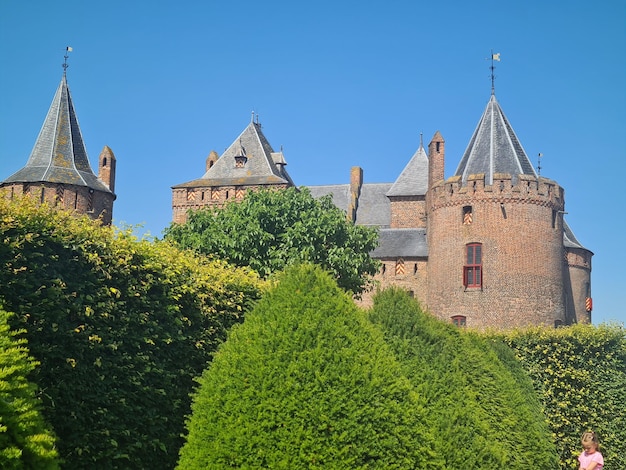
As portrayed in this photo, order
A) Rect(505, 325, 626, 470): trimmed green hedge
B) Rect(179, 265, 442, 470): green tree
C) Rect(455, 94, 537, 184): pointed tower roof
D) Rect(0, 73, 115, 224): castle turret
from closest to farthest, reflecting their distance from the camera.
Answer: Rect(179, 265, 442, 470): green tree → Rect(505, 325, 626, 470): trimmed green hedge → Rect(455, 94, 537, 184): pointed tower roof → Rect(0, 73, 115, 224): castle turret

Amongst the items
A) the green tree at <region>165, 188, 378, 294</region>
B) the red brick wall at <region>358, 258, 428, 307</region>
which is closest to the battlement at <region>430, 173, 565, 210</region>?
the red brick wall at <region>358, 258, 428, 307</region>

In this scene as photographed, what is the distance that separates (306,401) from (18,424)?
Result: 2603mm

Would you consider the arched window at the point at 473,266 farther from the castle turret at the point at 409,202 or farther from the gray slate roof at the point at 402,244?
the castle turret at the point at 409,202

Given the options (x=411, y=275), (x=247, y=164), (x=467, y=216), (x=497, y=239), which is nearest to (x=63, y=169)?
(x=247, y=164)

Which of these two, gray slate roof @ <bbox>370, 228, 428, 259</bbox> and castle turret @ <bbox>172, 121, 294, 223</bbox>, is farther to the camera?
castle turret @ <bbox>172, 121, 294, 223</bbox>

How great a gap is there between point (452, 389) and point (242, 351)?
3.89 metres

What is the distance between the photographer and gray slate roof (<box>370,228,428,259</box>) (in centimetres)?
4669

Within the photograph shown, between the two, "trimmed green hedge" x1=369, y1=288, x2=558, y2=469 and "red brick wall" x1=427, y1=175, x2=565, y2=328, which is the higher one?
"red brick wall" x1=427, y1=175, x2=565, y2=328

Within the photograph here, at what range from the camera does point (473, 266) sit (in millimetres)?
42094

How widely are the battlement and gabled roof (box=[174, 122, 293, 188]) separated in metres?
10.9

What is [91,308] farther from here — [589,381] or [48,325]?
[589,381]

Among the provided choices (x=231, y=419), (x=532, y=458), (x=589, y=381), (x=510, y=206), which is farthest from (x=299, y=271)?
(x=510, y=206)

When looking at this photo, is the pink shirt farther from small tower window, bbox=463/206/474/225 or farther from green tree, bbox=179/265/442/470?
small tower window, bbox=463/206/474/225

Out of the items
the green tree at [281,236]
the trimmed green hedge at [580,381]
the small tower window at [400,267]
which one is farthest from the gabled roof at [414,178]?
the trimmed green hedge at [580,381]
